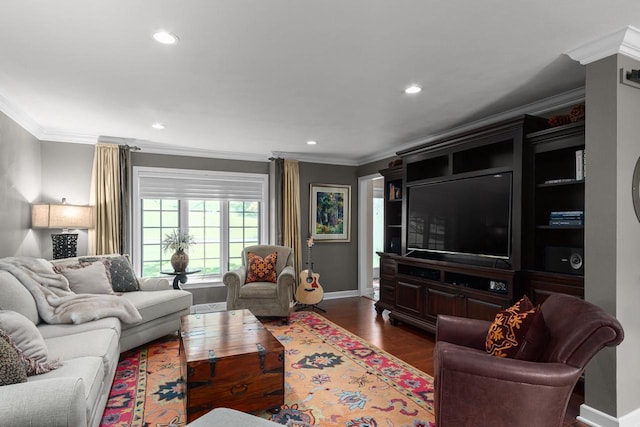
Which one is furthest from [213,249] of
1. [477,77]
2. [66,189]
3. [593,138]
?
[593,138]

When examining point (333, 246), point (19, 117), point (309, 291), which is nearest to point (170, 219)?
point (19, 117)

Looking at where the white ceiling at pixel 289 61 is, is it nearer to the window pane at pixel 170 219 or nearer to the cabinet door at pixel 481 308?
the window pane at pixel 170 219

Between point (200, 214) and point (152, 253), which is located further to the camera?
point (200, 214)

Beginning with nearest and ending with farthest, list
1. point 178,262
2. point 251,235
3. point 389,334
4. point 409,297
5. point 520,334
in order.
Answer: point 520,334, point 389,334, point 409,297, point 178,262, point 251,235

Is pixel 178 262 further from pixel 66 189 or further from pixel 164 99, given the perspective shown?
pixel 164 99

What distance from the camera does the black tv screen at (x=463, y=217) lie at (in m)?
3.32

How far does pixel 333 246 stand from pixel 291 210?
107 cm

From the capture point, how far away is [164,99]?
323cm

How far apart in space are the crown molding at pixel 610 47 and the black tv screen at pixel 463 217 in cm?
114

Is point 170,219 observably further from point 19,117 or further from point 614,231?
point 614,231

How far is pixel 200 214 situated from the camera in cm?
548

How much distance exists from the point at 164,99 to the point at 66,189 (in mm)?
2366

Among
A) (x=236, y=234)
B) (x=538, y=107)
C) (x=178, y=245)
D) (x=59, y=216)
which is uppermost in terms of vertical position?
(x=538, y=107)

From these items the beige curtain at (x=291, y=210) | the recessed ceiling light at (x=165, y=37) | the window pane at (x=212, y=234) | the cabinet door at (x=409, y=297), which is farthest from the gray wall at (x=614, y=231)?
the window pane at (x=212, y=234)
